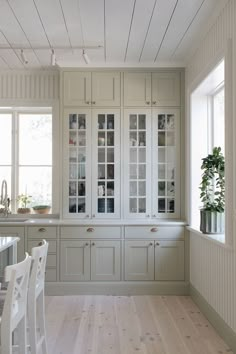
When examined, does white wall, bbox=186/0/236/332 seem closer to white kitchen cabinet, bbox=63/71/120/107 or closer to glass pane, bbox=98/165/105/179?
white kitchen cabinet, bbox=63/71/120/107

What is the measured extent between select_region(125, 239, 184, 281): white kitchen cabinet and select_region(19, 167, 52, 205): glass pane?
140 cm

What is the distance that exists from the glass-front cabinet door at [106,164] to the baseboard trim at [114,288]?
32.9 inches

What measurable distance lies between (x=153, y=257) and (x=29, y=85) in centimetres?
273

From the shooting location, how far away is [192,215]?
4.37 metres

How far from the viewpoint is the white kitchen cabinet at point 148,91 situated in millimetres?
4676

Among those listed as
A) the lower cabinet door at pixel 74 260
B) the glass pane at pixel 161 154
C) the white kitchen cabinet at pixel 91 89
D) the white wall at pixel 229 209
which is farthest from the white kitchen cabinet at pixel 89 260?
the white kitchen cabinet at pixel 91 89

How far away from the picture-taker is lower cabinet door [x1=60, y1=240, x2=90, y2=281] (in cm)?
447

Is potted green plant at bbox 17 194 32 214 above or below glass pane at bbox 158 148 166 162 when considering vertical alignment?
below

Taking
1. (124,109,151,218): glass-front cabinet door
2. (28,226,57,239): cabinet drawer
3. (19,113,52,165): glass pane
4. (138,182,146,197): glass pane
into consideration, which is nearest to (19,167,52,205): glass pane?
(19,113,52,165): glass pane

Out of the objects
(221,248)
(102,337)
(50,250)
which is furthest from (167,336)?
(50,250)

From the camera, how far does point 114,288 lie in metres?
4.48

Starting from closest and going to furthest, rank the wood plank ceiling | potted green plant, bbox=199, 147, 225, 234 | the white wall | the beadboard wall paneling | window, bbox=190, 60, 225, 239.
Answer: the white wall, the wood plank ceiling, potted green plant, bbox=199, 147, 225, 234, window, bbox=190, 60, 225, 239, the beadboard wall paneling

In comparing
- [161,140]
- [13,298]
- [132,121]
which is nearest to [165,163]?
[161,140]

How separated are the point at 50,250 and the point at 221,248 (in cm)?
213
